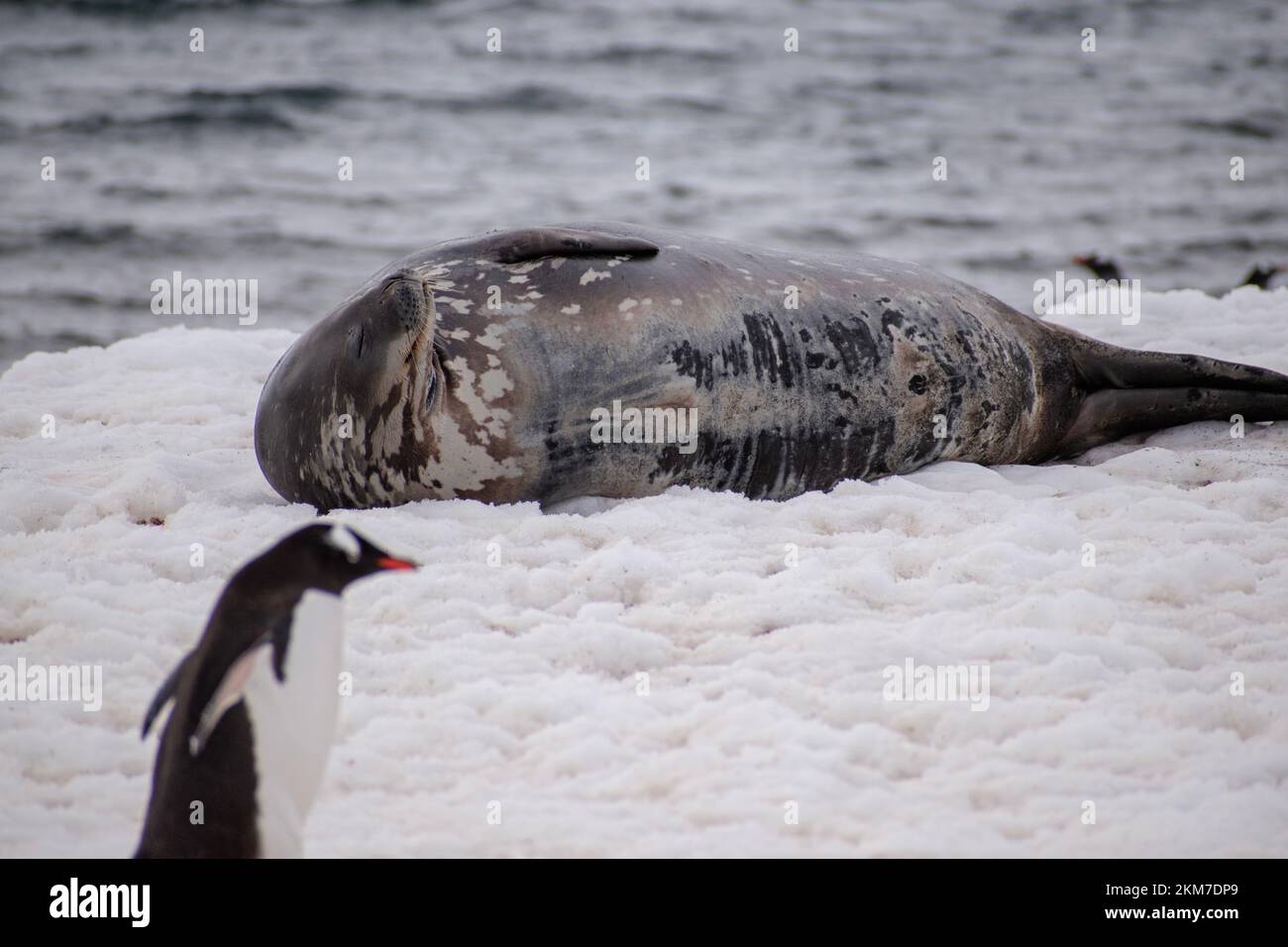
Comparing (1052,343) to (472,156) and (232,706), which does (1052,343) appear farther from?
(472,156)

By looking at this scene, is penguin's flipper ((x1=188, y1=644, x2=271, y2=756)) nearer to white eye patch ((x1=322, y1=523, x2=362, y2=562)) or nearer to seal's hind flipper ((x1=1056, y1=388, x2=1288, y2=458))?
white eye patch ((x1=322, y1=523, x2=362, y2=562))

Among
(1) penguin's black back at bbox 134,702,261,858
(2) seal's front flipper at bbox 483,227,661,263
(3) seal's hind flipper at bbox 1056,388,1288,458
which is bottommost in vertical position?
(1) penguin's black back at bbox 134,702,261,858

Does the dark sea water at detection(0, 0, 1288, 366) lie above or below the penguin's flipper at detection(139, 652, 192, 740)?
above

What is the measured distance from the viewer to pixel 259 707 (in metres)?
1.94

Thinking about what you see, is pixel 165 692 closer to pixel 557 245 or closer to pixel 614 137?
pixel 557 245

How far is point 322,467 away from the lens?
3678 millimetres

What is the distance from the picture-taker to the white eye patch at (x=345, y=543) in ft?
6.43

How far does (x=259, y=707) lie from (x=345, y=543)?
272 mm

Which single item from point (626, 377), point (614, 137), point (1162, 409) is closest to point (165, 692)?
point (626, 377)

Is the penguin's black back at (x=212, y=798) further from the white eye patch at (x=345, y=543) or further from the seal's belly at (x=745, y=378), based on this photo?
the seal's belly at (x=745, y=378)

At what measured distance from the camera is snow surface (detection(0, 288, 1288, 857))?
88.2 inches

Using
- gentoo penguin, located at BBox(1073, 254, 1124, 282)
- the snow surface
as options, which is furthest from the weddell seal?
gentoo penguin, located at BBox(1073, 254, 1124, 282)
